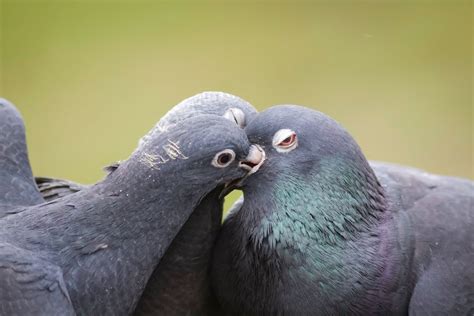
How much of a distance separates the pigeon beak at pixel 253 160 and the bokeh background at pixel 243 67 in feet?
20.9

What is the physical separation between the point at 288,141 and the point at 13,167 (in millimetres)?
1689

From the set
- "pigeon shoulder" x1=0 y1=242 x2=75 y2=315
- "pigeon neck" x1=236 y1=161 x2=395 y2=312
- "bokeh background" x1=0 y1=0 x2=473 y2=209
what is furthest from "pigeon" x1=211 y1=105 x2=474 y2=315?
"bokeh background" x1=0 y1=0 x2=473 y2=209

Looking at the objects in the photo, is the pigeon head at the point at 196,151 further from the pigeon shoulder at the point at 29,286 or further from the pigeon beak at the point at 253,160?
the pigeon shoulder at the point at 29,286

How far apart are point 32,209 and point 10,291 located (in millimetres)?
629

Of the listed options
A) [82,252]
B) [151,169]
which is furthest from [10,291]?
[151,169]

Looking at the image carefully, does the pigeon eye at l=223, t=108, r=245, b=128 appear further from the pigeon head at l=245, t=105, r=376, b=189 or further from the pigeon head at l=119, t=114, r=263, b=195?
the pigeon head at l=119, t=114, r=263, b=195

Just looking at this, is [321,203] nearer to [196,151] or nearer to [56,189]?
[196,151]

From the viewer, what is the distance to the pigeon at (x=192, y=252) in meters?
5.55

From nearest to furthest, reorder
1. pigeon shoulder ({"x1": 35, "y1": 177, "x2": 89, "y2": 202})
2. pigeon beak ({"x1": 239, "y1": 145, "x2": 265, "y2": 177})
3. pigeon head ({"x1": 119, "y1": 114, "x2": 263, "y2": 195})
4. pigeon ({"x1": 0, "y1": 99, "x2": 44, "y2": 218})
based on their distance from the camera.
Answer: pigeon head ({"x1": 119, "y1": 114, "x2": 263, "y2": 195}), pigeon beak ({"x1": 239, "y1": 145, "x2": 265, "y2": 177}), pigeon ({"x1": 0, "y1": 99, "x2": 44, "y2": 218}), pigeon shoulder ({"x1": 35, "y1": 177, "x2": 89, "y2": 202})

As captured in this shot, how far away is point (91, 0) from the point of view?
571 inches

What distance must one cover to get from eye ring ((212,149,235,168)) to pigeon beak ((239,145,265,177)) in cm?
14

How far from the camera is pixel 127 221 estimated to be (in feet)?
17.2

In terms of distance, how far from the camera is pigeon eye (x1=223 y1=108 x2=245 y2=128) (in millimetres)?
5668

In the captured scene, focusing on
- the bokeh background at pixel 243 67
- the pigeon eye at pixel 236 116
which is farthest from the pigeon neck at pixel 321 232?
the bokeh background at pixel 243 67
